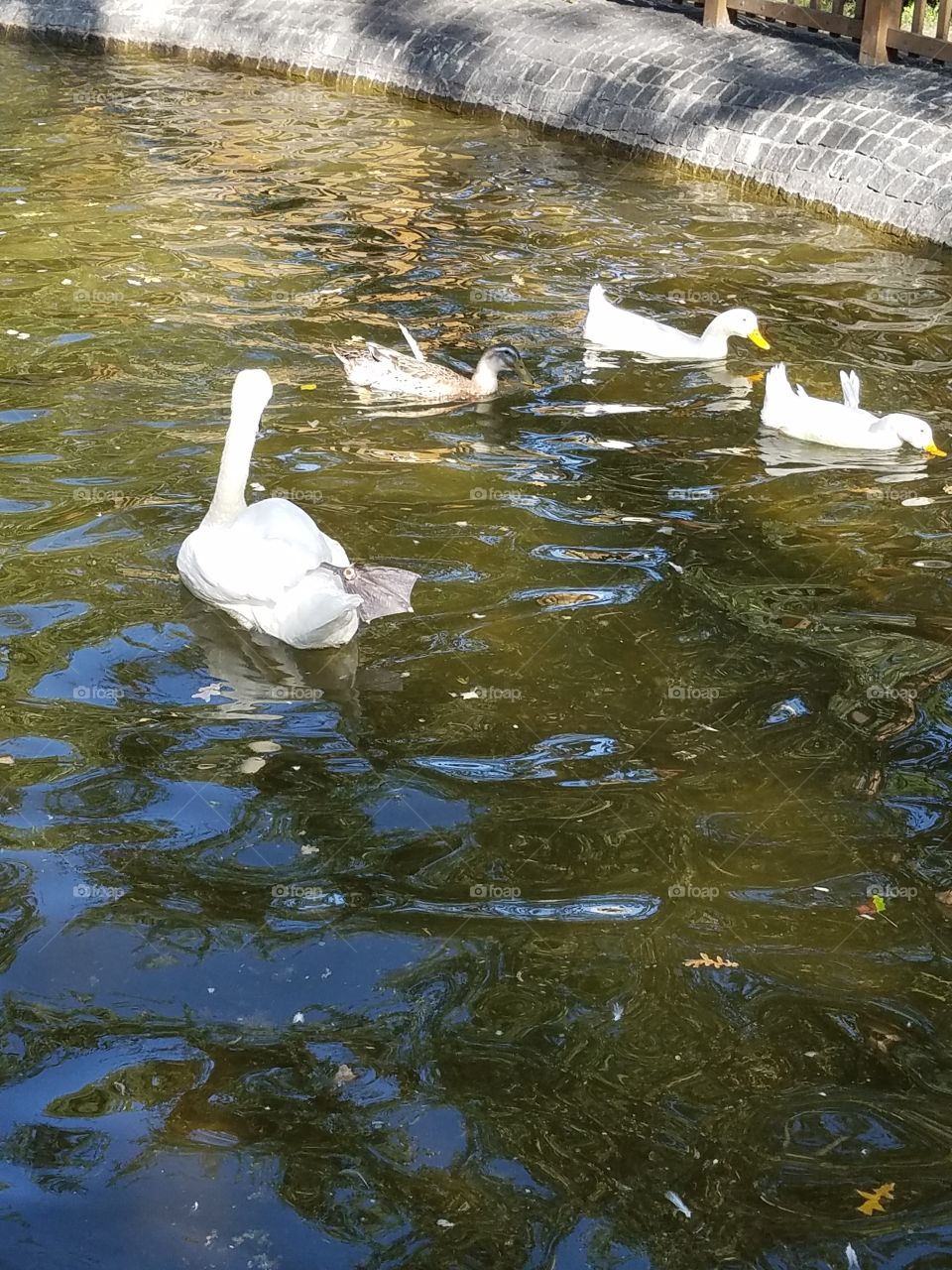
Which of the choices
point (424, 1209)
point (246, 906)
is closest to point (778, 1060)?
point (424, 1209)

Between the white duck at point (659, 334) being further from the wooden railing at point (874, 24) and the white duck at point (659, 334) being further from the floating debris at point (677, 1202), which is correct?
the floating debris at point (677, 1202)

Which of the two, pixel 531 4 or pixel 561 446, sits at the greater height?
pixel 531 4

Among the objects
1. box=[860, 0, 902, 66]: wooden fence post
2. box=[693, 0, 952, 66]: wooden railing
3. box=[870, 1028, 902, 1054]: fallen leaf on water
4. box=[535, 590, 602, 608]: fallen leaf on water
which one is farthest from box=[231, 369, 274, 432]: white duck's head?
box=[860, 0, 902, 66]: wooden fence post

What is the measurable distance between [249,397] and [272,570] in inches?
36.3

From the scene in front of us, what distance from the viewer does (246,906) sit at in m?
5.17

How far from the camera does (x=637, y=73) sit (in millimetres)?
16156

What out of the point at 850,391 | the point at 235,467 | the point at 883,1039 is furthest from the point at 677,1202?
the point at 850,391

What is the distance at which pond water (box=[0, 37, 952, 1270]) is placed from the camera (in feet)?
13.7

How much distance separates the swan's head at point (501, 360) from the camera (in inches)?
375

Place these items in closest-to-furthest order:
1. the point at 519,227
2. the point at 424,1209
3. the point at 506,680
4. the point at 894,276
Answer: the point at 424,1209
the point at 506,680
the point at 894,276
the point at 519,227

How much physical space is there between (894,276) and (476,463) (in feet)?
16.4

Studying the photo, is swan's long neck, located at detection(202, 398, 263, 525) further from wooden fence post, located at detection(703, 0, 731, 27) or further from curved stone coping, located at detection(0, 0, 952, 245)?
wooden fence post, located at detection(703, 0, 731, 27)

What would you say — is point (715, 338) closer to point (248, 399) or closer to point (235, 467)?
point (248, 399)

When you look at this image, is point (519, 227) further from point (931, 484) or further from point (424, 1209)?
point (424, 1209)
